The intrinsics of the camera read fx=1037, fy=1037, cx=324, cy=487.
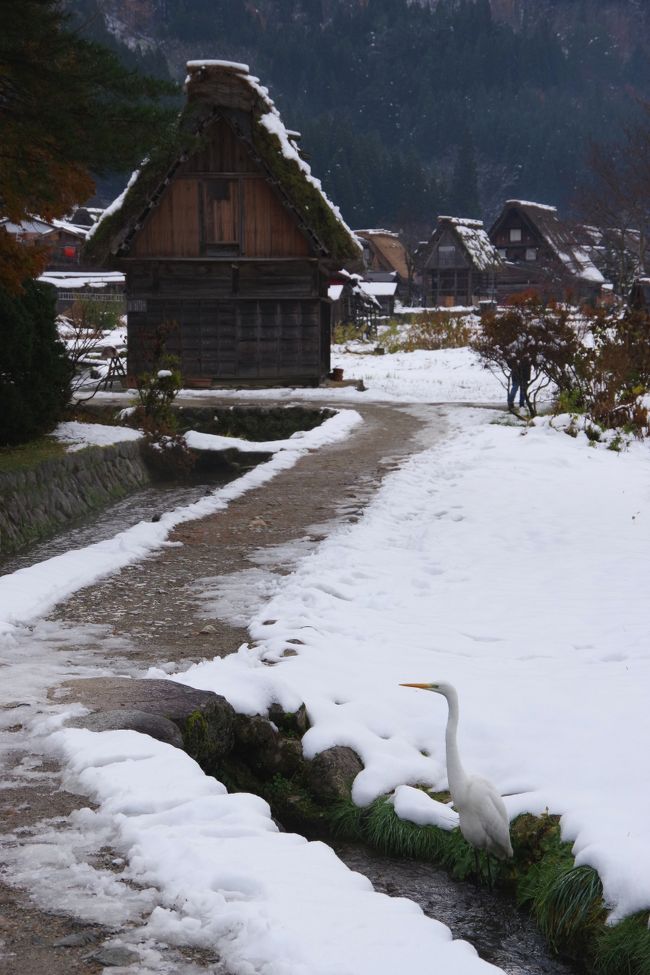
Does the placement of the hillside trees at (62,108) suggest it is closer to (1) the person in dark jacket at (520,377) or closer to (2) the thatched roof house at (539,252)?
(1) the person in dark jacket at (520,377)

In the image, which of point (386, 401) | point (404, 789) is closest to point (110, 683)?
point (404, 789)

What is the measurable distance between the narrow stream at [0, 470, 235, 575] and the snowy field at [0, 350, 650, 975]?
4.02ft


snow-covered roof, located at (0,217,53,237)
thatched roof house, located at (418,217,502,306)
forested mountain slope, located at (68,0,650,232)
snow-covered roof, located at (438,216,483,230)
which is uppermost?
forested mountain slope, located at (68,0,650,232)

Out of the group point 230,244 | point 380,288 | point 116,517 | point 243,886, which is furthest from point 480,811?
point 380,288

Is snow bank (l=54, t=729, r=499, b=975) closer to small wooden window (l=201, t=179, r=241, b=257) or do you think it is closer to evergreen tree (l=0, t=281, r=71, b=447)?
evergreen tree (l=0, t=281, r=71, b=447)

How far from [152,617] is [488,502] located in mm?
4814

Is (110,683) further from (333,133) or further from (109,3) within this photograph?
(109,3)

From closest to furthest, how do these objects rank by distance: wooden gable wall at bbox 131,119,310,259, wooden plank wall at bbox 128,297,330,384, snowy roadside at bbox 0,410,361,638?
snowy roadside at bbox 0,410,361,638, wooden gable wall at bbox 131,119,310,259, wooden plank wall at bbox 128,297,330,384

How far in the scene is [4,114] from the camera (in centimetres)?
928

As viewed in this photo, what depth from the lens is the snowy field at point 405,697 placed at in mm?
3324

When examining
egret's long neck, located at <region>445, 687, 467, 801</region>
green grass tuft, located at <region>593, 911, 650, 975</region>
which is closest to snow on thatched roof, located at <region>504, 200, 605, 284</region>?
egret's long neck, located at <region>445, 687, 467, 801</region>

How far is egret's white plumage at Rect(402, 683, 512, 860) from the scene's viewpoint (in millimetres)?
4340

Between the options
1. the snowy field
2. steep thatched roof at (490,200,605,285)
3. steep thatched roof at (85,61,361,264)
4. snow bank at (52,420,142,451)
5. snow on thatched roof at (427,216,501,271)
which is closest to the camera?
the snowy field

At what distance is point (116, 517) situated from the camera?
39.7 feet
